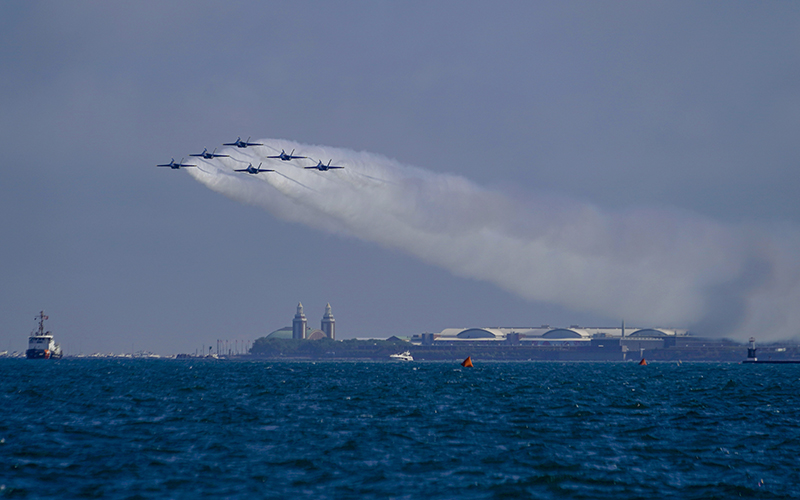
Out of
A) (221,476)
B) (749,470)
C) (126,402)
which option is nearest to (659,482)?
(749,470)

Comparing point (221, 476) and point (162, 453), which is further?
point (162, 453)

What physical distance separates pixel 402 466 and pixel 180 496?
11162 mm

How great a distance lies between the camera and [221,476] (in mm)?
37344

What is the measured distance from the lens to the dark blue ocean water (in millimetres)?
35469

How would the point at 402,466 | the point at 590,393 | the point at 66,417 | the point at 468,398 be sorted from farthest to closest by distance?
the point at 590,393 → the point at 468,398 → the point at 66,417 → the point at 402,466

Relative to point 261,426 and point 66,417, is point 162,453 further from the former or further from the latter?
point 66,417

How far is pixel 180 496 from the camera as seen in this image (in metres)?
33.4

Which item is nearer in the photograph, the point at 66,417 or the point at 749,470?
the point at 749,470

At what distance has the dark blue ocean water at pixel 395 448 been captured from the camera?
35469 mm

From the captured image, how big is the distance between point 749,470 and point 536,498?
13084mm

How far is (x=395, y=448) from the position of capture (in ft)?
149

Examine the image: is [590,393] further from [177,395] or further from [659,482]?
[659,482]

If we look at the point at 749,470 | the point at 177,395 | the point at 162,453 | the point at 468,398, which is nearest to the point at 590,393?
the point at 468,398

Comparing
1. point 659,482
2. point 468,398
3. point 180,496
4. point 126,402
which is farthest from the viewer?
point 468,398
